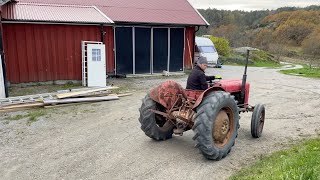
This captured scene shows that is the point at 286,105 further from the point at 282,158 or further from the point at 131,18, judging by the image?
the point at 131,18

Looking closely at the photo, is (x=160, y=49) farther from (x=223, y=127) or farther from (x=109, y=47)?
(x=223, y=127)

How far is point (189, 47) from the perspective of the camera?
1761cm

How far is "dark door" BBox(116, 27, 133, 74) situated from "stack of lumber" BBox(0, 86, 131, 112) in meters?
4.51

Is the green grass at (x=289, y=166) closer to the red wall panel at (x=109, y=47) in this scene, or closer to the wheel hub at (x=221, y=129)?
the wheel hub at (x=221, y=129)

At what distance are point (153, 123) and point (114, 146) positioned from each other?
0.89 metres

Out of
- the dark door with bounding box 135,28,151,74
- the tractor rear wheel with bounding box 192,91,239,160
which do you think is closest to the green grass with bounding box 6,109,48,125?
the tractor rear wheel with bounding box 192,91,239,160

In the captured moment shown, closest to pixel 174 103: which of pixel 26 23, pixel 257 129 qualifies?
pixel 257 129

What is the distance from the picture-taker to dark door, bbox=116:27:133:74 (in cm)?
1530

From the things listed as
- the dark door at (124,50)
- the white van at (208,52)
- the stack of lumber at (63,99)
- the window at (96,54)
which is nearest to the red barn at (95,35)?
the dark door at (124,50)

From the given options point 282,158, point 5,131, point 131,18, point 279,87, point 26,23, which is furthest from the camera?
point 131,18

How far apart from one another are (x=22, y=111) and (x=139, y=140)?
4.15 metres

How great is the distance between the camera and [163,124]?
6512mm

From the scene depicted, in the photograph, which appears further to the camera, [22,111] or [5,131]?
[22,111]

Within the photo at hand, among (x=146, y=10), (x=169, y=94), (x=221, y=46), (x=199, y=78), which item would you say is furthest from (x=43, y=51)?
(x=221, y=46)
